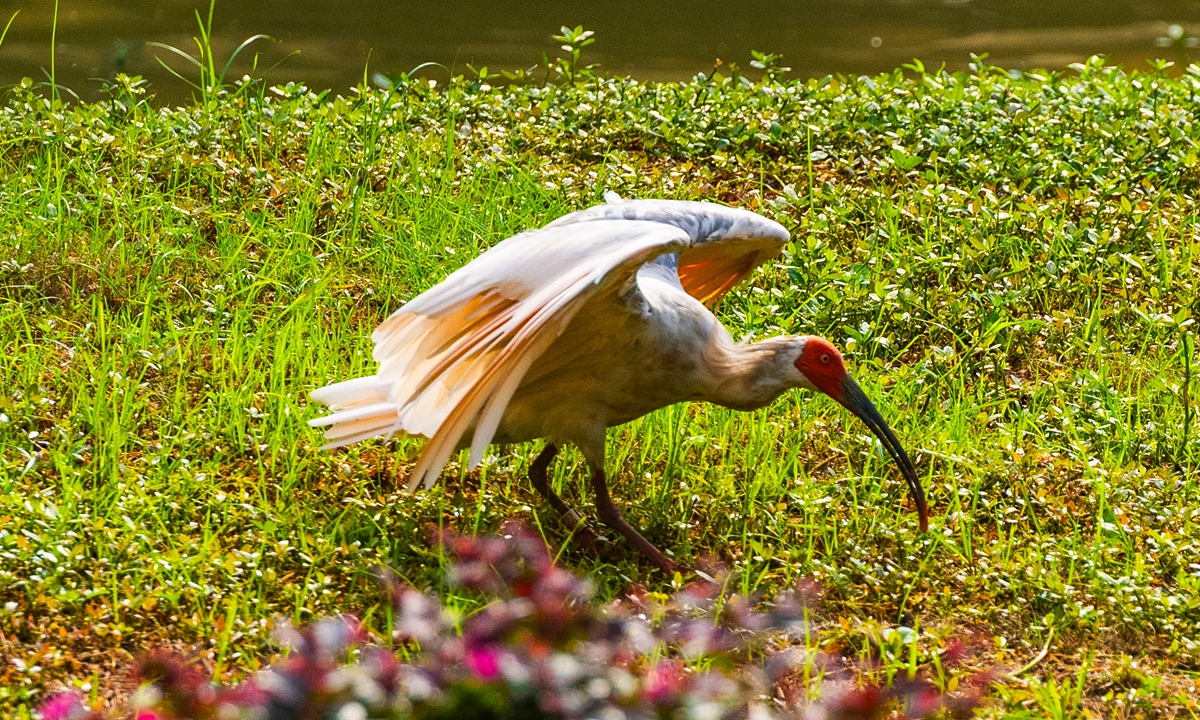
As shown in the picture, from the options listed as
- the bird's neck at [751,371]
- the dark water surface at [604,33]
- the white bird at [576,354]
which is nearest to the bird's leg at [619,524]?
the white bird at [576,354]

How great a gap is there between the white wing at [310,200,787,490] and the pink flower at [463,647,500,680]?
4.33ft

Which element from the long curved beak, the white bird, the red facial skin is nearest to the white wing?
the white bird

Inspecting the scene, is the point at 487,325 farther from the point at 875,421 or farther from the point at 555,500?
the point at 875,421

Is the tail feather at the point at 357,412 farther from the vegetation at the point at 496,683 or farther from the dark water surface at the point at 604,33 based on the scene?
the dark water surface at the point at 604,33

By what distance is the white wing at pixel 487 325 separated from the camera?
10.0ft

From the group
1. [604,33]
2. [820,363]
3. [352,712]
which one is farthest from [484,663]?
[604,33]

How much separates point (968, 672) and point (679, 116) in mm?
3739

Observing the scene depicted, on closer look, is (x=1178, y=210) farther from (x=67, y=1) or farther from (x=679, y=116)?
(x=67, y=1)

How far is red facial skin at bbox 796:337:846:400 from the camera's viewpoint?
146 inches

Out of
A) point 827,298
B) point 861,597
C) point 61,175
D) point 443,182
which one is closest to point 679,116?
point 443,182

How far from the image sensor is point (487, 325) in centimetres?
316

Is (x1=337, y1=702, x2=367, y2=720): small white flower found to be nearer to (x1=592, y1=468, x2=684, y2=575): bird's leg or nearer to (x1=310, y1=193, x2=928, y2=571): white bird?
(x1=310, y1=193, x2=928, y2=571): white bird

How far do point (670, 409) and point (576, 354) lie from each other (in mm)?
690

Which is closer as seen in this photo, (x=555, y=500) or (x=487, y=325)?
(x=487, y=325)
